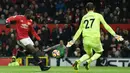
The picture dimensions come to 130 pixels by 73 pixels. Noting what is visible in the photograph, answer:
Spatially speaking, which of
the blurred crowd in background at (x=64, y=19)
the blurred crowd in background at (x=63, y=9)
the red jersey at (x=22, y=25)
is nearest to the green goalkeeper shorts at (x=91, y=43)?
the red jersey at (x=22, y=25)

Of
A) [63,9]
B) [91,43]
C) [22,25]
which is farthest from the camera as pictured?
[63,9]

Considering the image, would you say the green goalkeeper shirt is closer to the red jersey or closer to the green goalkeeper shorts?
the green goalkeeper shorts

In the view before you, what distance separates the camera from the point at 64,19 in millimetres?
29391

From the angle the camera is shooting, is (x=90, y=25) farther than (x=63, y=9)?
No

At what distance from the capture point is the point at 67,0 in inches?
1232

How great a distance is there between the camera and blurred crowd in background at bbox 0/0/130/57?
86.6 feet

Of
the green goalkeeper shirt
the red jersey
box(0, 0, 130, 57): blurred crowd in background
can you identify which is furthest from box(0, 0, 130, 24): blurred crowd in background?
the green goalkeeper shirt

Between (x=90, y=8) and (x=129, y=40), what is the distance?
1153cm

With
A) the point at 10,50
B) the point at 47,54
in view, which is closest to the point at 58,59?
the point at 47,54

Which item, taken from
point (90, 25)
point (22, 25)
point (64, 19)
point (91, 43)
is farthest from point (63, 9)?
point (91, 43)

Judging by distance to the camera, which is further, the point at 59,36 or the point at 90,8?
the point at 59,36

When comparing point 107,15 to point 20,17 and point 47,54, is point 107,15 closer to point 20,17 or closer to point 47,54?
point 47,54

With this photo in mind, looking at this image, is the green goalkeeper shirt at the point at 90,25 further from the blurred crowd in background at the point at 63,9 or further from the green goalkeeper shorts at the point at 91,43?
the blurred crowd in background at the point at 63,9

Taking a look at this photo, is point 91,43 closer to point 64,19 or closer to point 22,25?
point 22,25
